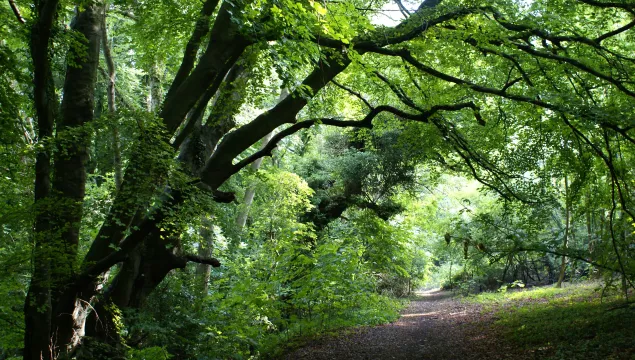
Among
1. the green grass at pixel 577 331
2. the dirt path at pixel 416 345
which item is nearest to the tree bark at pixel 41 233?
the dirt path at pixel 416 345

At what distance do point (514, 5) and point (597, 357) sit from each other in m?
5.53

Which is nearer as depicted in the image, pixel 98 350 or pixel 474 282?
pixel 98 350

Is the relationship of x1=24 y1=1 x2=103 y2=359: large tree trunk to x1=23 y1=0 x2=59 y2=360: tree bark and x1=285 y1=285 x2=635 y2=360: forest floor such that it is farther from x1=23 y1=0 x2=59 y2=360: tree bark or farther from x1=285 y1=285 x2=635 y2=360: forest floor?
x1=285 y1=285 x2=635 y2=360: forest floor

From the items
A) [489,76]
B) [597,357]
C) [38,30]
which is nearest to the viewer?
[38,30]

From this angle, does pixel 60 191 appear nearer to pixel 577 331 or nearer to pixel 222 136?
pixel 222 136

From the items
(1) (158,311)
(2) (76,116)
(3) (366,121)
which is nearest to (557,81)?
(3) (366,121)

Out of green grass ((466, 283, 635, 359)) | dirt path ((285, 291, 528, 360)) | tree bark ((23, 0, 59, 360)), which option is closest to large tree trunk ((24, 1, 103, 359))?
tree bark ((23, 0, 59, 360))

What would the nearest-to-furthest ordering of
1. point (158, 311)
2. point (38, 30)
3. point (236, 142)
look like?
point (38, 30)
point (236, 142)
point (158, 311)

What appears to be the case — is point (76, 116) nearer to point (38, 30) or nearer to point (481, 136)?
point (38, 30)

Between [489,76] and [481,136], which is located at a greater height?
[489,76]

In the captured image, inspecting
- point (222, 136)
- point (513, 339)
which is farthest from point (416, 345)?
point (222, 136)

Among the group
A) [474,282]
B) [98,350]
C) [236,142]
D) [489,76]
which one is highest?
[489,76]

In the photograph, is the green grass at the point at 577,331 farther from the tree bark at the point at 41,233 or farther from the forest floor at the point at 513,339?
the tree bark at the point at 41,233

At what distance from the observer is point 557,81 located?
26.1ft
